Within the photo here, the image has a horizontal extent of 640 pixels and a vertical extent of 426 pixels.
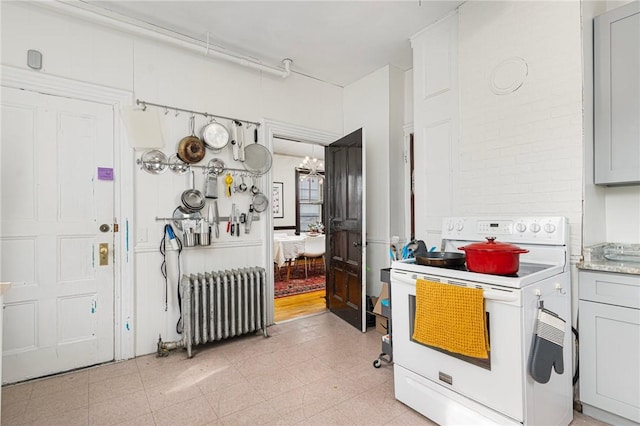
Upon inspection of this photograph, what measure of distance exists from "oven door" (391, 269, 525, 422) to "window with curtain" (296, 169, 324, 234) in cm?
565

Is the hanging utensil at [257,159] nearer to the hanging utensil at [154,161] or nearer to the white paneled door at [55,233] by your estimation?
the hanging utensil at [154,161]

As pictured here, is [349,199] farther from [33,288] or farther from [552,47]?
[33,288]

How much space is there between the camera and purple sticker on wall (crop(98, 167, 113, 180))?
251 centimetres

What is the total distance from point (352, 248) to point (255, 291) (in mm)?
1077

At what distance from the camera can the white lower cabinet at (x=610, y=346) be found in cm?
165

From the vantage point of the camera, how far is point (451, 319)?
155 cm

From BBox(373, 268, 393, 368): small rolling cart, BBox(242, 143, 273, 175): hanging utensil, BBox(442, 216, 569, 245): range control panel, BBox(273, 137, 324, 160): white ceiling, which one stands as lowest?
BBox(373, 268, 393, 368): small rolling cart

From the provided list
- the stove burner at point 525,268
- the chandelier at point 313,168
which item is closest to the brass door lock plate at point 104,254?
the stove burner at point 525,268

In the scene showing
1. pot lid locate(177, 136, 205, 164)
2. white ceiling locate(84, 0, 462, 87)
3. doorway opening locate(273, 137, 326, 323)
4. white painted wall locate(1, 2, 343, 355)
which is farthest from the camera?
doorway opening locate(273, 137, 326, 323)

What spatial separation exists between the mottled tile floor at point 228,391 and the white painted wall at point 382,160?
1.02 metres

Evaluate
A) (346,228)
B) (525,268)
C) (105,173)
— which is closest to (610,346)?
(525,268)

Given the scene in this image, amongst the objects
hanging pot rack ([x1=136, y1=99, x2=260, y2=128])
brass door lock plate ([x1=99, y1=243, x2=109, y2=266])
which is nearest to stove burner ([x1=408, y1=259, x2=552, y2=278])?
hanging pot rack ([x1=136, y1=99, x2=260, y2=128])

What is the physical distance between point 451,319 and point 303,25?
8.26ft

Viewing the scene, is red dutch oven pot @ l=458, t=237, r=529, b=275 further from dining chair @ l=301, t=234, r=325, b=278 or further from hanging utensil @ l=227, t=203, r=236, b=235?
dining chair @ l=301, t=234, r=325, b=278
